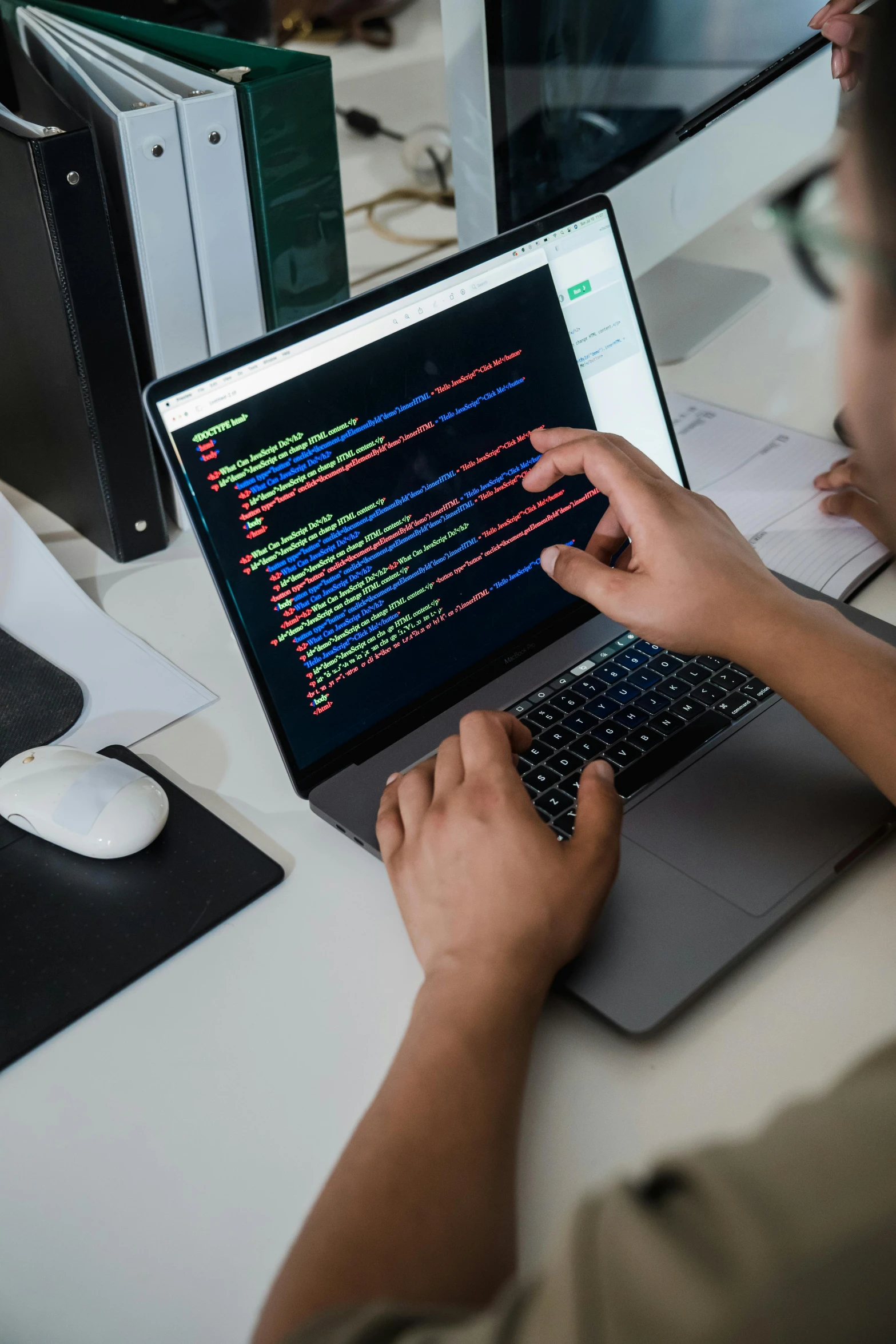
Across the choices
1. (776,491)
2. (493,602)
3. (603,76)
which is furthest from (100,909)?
(603,76)

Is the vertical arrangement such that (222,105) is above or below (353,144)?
above

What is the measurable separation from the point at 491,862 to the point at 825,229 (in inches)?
13.0

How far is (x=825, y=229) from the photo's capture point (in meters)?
0.40

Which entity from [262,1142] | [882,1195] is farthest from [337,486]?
[882,1195]

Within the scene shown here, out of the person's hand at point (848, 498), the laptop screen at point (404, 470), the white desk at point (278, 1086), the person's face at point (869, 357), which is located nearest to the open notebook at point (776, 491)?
the person's hand at point (848, 498)

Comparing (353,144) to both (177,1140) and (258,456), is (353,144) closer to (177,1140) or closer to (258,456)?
(258,456)

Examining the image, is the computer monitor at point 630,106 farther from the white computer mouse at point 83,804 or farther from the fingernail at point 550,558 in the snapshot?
the white computer mouse at point 83,804

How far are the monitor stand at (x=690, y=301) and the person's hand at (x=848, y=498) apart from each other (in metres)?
0.29

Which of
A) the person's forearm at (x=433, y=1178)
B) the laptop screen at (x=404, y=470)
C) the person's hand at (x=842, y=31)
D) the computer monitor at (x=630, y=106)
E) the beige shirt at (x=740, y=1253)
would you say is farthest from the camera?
the person's hand at (x=842, y=31)

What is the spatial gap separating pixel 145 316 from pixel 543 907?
60cm

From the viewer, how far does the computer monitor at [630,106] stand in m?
0.88

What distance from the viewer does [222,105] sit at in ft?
2.66

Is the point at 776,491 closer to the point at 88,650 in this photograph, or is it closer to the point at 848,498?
the point at 848,498

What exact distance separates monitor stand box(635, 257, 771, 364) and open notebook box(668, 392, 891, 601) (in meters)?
0.10
